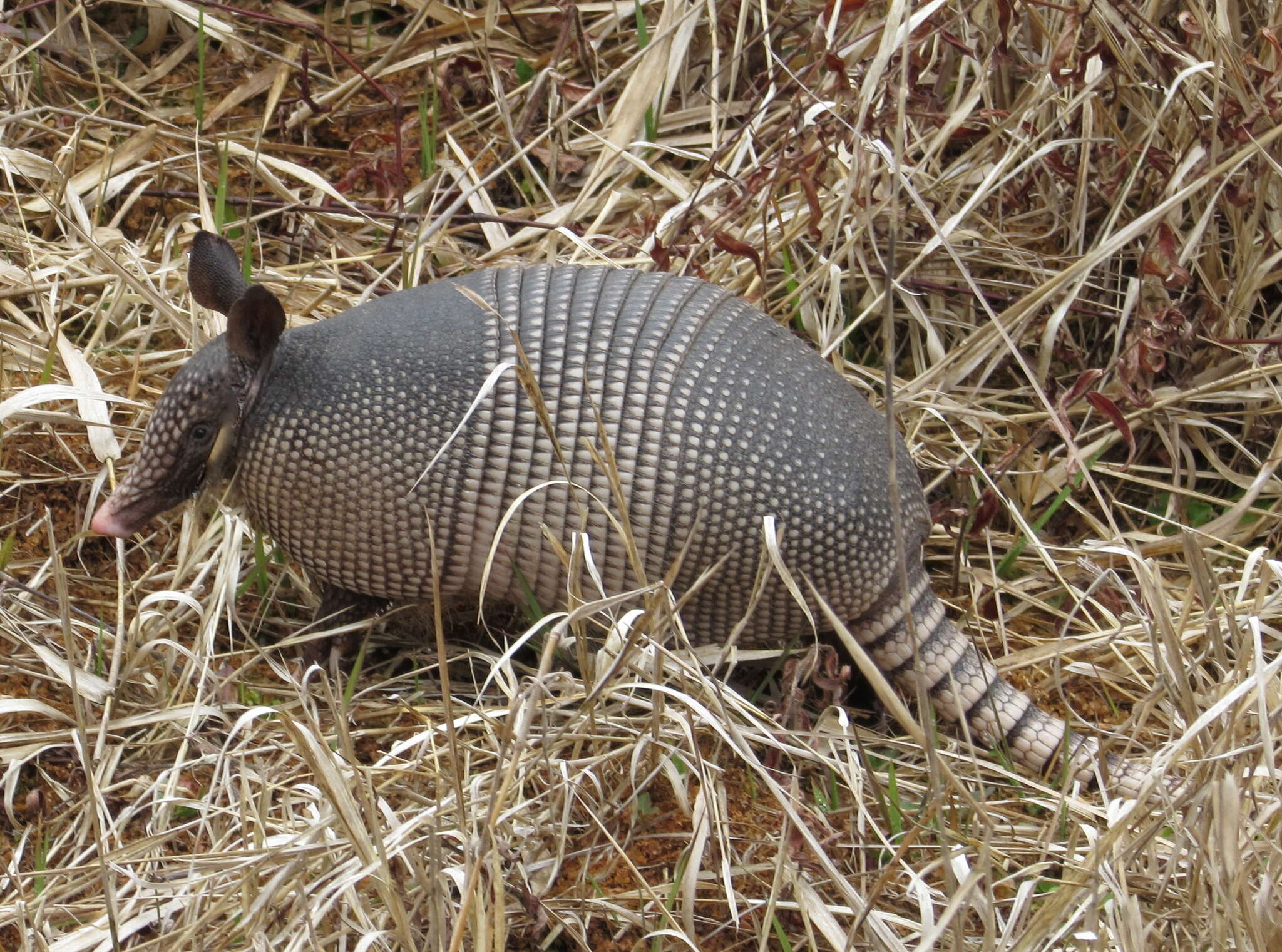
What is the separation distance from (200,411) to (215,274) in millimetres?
352

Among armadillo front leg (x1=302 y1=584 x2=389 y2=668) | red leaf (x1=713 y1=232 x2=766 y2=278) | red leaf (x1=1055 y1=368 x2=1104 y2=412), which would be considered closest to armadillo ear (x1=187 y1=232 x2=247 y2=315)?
armadillo front leg (x1=302 y1=584 x2=389 y2=668)

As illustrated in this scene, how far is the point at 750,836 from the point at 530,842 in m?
0.54

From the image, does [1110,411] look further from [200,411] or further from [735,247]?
[200,411]

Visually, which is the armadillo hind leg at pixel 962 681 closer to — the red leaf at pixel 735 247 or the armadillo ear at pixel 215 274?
the red leaf at pixel 735 247

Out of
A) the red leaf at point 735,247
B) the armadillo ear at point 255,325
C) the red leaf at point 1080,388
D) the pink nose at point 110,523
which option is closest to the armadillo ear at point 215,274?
the armadillo ear at point 255,325

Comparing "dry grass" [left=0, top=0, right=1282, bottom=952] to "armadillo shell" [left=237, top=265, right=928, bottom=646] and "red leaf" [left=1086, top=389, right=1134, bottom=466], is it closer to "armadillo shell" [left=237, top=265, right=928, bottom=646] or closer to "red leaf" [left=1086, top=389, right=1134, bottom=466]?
"red leaf" [left=1086, top=389, right=1134, bottom=466]

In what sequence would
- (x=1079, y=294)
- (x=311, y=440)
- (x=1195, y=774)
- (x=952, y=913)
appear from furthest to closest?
(x=1079, y=294)
(x=311, y=440)
(x=1195, y=774)
(x=952, y=913)

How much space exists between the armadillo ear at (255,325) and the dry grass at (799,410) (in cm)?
62

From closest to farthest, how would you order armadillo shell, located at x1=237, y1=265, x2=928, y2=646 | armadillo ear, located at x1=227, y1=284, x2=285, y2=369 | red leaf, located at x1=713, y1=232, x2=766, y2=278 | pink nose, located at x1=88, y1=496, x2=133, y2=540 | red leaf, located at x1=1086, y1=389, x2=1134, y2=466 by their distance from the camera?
armadillo ear, located at x1=227, y1=284, x2=285, y2=369
armadillo shell, located at x1=237, y1=265, x2=928, y2=646
pink nose, located at x1=88, y1=496, x2=133, y2=540
red leaf, located at x1=1086, y1=389, x2=1134, y2=466
red leaf, located at x1=713, y1=232, x2=766, y2=278

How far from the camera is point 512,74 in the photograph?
18.3 feet

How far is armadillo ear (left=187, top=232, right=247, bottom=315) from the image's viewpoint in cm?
360

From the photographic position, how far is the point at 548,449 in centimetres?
364

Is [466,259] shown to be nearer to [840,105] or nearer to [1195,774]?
[840,105]

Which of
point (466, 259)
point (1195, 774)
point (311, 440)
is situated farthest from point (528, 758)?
point (466, 259)
